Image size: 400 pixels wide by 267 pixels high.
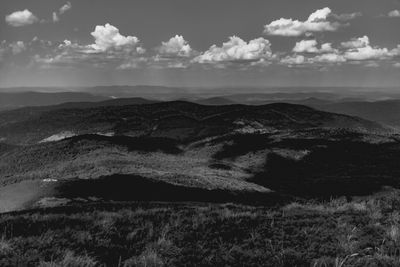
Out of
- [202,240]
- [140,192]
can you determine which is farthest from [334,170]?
[202,240]

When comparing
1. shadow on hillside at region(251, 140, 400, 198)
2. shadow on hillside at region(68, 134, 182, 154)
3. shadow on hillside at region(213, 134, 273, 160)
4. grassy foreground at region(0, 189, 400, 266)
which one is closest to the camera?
grassy foreground at region(0, 189, 400, 266)

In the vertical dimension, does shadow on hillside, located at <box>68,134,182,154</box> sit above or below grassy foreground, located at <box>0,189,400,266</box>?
below

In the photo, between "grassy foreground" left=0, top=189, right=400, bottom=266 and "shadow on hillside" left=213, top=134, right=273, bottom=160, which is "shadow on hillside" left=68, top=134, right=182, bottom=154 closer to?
"shadow on hillside" left=213, top=134, right=273, bottom=160

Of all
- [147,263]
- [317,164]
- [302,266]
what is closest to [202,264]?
[147,263]

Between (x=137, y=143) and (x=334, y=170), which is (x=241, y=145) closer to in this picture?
(x=137, y=143)

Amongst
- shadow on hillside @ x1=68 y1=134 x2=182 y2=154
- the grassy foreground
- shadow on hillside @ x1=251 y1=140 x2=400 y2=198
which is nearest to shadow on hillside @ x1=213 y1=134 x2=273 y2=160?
shadow on hillside @ x1=251 y1=140 x2=400 y2=198

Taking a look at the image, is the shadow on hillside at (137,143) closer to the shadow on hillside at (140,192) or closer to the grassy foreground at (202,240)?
the shadow on hillside at (140,192)

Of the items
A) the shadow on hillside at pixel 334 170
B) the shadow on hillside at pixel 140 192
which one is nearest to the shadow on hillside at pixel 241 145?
the shadow on hillside at pixel 334 170
